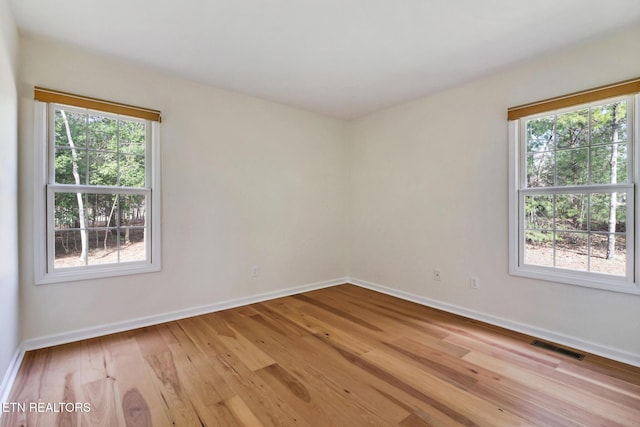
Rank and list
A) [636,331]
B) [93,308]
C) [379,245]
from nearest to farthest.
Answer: [636,331], [93,308], [379,245]

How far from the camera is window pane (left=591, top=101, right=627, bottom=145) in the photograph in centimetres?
236

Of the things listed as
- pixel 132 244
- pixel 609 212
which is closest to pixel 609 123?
pixel 609 212

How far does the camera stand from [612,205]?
2.40 metres

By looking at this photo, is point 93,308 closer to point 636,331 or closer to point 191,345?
point 191,345

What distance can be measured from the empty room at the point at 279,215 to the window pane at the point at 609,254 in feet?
0.05

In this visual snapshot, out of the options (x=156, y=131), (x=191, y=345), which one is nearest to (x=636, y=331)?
(x=191, y=345)

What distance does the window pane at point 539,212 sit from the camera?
8.97ft

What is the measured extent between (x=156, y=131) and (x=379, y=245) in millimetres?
2975

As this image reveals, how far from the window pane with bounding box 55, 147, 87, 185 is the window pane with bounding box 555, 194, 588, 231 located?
4.20 metres

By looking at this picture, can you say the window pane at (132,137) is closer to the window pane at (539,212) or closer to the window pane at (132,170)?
the window pane at (132,170)

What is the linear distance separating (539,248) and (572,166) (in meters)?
0.76

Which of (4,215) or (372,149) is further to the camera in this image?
(372,149)

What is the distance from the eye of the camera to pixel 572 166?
2.60 meters

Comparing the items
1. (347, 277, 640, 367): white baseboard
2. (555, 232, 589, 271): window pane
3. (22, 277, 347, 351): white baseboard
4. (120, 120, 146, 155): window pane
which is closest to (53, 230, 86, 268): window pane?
(22, 277, 347, 351): white baseboard
